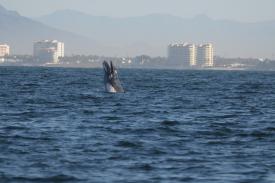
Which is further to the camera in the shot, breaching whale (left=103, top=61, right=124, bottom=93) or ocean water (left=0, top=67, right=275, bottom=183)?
breaching whale (left=103, top=61, right=124, bottom=93)

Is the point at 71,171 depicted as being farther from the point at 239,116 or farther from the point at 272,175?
the point at 239,116

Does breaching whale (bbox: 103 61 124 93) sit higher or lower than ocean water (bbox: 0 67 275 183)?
higher

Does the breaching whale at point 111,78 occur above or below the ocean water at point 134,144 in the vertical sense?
above

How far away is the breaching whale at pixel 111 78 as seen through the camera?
4697 cm

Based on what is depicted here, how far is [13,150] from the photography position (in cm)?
2272

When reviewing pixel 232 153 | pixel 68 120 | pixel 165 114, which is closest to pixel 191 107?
pixel 165 114

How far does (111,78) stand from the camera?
161 feet

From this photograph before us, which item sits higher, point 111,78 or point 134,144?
point 111,78

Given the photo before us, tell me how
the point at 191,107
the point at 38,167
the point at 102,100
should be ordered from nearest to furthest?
the point at 38,167 → the point at 191,107 → the point at 102,100

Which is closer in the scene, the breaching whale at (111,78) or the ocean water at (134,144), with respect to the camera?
the ocean water at (134,144)

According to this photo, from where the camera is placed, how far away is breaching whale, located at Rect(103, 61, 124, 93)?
47.0m

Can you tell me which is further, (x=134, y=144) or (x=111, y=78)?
(x=111, y=78)

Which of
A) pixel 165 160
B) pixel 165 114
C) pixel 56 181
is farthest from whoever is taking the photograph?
pixel 165 114

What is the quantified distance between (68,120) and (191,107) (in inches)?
409
